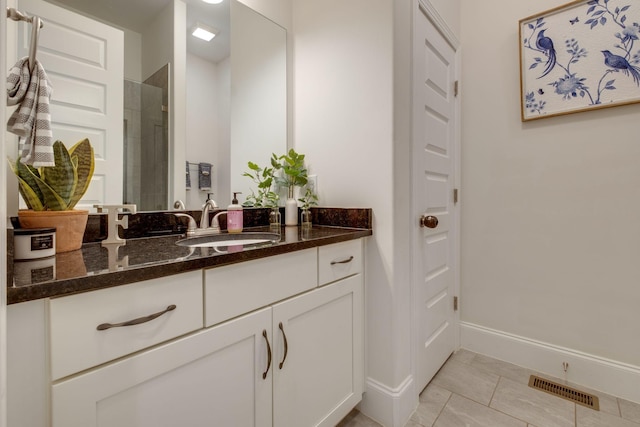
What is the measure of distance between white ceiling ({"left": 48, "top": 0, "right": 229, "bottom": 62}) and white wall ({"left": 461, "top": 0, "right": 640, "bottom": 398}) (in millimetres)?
1561

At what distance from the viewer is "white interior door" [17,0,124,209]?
0.98 meters

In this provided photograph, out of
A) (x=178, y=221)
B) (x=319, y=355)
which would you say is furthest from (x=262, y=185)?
(x=319, y=355)

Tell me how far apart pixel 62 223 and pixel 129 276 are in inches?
15.3

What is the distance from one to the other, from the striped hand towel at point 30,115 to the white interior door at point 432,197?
132 cm

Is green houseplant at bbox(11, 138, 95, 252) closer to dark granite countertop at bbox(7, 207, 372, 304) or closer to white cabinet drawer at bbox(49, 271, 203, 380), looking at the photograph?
dark granite countertop at bbox(7, 207, 372, 304)

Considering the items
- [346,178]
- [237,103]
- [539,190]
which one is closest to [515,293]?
[539,190]

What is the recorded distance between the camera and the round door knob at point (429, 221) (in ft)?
4.60

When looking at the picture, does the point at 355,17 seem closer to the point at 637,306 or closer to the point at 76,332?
the point at 76,332

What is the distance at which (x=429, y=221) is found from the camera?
1413 millimetres

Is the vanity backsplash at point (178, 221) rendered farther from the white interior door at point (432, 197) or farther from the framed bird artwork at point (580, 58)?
the framed bird artwork at point (580, 58)

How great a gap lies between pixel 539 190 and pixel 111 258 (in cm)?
208

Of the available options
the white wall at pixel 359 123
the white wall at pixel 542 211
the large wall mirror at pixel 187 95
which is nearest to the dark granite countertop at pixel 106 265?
the large wall mirror at pixel 187 95

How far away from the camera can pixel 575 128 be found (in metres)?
1.57

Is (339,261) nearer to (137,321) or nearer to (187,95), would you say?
(137,321)
